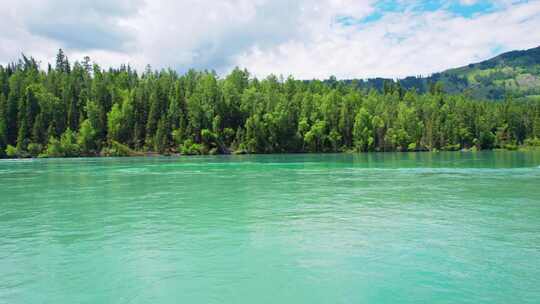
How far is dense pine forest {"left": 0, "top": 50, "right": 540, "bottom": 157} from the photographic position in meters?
143

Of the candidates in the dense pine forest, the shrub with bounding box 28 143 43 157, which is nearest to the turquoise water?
the dense pine forest

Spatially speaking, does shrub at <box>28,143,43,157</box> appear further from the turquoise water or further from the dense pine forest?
the turquoise water

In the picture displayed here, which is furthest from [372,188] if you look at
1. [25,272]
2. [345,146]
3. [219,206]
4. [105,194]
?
[345,146]

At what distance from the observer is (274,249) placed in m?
17.3

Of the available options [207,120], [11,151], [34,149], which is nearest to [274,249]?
[207,120]

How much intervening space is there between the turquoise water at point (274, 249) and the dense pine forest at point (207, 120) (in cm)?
11409

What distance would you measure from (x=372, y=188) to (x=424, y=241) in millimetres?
19478

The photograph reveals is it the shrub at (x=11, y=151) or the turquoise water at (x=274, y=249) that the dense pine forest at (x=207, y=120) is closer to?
the shrub at (x=11, y=151)

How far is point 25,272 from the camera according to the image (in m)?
14.7

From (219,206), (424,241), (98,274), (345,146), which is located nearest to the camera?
(98,274)

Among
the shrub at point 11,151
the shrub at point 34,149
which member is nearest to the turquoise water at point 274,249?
the shrub at point 34,149

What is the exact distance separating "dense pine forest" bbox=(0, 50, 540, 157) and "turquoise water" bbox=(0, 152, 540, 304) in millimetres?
114086

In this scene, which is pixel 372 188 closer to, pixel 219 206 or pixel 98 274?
pixel 219 206

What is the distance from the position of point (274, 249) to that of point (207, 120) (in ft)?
440
